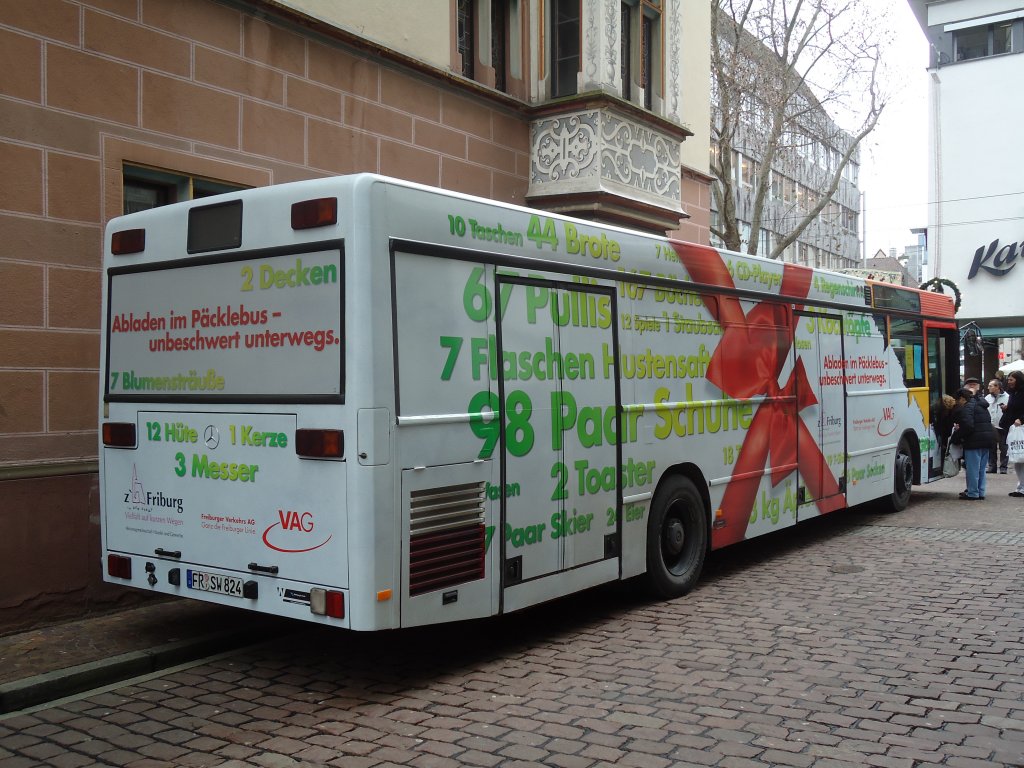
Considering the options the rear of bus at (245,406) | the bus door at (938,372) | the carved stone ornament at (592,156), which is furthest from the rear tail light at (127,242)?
the bus door at (938,372)

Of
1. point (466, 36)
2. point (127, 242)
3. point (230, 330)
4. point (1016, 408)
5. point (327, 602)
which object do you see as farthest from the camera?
point (1016, 408)

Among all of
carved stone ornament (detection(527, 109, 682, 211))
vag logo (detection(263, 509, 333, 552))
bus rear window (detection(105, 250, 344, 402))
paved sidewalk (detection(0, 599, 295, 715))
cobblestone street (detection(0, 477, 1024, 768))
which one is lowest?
cobblestone street (detection(0, 477, 1024, 768))

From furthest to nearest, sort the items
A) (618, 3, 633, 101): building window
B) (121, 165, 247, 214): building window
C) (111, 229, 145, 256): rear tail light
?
1. (618, 3, 633, 101): building window
2. (121, 165, 247, 214): building window
3. (111, 229, 145, 256): rear tail light

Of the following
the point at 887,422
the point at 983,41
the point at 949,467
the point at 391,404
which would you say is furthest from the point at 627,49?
the point at 983,41

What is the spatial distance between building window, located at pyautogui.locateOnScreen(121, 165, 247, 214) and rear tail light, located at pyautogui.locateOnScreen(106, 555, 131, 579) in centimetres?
295

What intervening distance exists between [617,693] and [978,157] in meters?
35.8

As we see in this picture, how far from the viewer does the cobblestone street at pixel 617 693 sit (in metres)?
4.78

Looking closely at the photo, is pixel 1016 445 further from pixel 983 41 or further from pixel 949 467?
pixel 983 41

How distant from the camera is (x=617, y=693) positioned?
5625 millimetres

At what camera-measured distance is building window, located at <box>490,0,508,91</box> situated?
12664 millimetres

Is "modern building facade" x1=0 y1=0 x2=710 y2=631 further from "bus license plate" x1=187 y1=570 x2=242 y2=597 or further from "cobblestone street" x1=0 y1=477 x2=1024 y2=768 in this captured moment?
"cobblestone street" x1=0 y1=477 x2=1024 y2=768

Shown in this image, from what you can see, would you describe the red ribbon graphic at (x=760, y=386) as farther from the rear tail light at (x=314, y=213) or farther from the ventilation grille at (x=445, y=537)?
the rear tail light at (x=314, y=213)

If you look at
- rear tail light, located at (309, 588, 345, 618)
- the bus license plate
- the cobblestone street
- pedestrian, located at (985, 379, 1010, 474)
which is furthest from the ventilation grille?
pedestrian, located at (985, 379, 1010, 474)

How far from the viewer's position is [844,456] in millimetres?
10992
